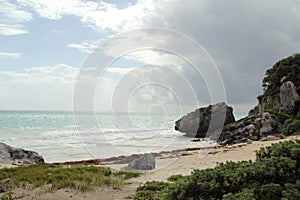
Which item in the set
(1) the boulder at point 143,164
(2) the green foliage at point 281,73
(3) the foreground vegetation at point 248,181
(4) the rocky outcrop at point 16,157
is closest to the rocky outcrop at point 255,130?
(2) the green foliage at point 281,73

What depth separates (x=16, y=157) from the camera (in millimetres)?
18422

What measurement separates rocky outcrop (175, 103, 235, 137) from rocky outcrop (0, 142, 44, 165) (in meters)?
27.4

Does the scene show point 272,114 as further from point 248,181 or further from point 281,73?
point 248,181

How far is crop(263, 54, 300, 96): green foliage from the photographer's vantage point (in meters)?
36.7

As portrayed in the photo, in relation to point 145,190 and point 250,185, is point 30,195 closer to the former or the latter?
point 145,190

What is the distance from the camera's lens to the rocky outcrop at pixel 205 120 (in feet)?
143

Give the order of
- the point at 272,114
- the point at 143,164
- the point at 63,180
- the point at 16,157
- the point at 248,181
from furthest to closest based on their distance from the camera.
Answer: the point at 272,114, the point at 16,157, the point at 143,164, the point at 63,180, the point at 248,181

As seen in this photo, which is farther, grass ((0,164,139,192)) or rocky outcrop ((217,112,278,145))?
rocky outcrop ((217,112,278,145))

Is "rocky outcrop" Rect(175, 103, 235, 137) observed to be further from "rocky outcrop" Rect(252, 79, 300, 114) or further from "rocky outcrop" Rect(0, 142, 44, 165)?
"rocky outcrop" Rect(0, 142, 44, 165)

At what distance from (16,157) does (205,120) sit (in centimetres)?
3248

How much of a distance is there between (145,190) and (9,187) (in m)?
4.16

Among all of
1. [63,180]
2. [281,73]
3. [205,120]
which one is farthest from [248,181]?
[205,120]

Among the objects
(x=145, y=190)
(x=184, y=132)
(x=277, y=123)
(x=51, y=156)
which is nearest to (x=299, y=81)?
(x=277, y=123)

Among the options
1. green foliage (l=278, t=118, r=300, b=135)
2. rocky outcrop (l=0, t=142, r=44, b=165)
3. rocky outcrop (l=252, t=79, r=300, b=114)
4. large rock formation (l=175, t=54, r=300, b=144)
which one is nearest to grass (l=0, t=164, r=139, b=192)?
rocky outcrop (l=0, t=142, r=44, b=165)
